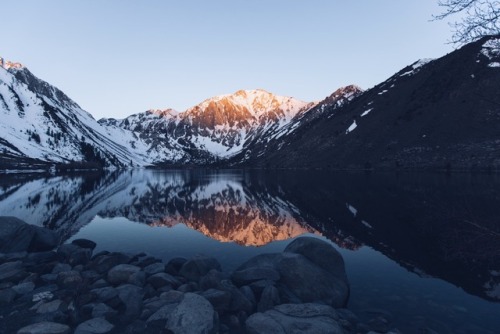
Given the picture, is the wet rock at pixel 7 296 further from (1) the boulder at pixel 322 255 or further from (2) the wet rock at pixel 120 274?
(1) the boulder at pixel 322 255

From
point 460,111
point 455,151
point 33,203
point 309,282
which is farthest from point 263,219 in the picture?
point 460,111

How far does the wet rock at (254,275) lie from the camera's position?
20266 mm

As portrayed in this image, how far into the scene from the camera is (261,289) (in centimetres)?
1911

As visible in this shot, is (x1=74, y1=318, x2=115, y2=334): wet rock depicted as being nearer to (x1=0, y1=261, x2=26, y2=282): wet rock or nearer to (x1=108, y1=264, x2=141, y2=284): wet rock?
(x1=108, y1=264, x2=141, y2=284): wet rock

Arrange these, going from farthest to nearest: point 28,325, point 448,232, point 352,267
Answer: point 448,232, point 352,267, point 28,325

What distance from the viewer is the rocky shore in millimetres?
14805

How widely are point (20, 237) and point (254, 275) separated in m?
21.7

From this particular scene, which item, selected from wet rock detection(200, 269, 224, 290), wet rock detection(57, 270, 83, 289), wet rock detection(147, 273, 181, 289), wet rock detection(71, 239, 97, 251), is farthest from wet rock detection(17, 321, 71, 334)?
wet rock detection(71, 239, 97, 251)

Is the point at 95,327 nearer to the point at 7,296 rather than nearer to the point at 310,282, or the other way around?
the point at 7,296

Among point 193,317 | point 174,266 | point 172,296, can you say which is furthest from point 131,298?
point 174,266

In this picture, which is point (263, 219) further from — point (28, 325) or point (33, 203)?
point (33, 203)

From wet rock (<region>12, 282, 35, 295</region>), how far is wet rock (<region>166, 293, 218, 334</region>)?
32.4 ft

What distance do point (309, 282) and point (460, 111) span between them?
19020 centimetres

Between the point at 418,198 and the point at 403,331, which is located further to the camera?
the point at 418,198
